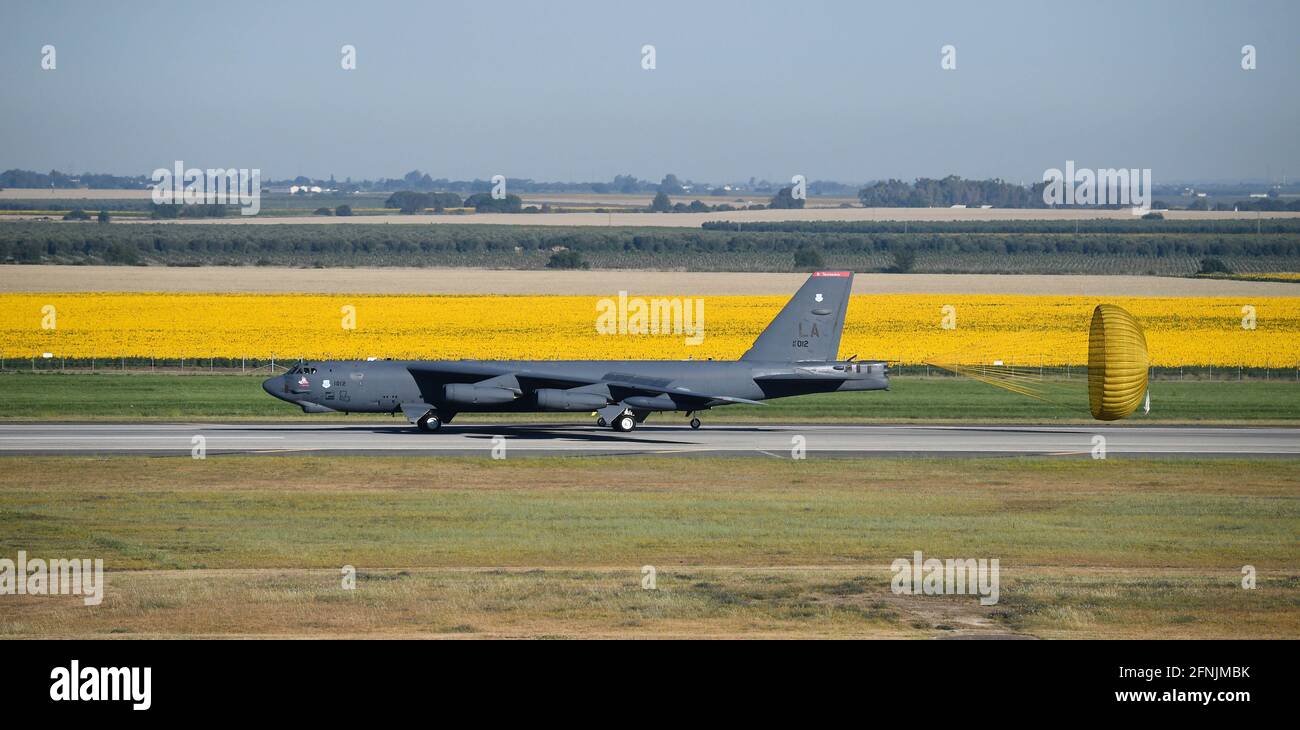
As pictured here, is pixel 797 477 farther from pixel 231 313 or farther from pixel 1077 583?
pixel 231 313

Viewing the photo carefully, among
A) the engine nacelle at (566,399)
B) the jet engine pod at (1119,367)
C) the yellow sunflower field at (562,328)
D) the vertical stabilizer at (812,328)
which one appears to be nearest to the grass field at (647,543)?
Result: the jet engine pod at (1119,367)

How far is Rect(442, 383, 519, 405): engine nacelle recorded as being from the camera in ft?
167

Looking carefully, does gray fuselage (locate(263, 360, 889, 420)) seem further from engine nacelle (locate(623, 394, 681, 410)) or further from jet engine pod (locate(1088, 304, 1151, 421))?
jet engine pod (locate(1088, 304, 1151, 421))

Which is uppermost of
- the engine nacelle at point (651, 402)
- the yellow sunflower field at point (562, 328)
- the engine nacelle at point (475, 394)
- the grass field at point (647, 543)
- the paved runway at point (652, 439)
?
the yellow sunflower field at point (562, 328)

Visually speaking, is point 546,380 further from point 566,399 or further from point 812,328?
point 812,328

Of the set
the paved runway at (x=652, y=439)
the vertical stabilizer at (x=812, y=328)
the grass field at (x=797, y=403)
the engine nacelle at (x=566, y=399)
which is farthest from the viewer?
the grass field at (x=797, y=403)

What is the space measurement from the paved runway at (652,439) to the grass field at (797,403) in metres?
2.92

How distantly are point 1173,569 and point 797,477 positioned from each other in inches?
566

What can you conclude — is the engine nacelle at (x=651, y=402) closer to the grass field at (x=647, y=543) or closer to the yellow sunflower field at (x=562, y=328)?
the grass field at (x=647, y=543)

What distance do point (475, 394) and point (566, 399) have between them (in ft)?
11.1

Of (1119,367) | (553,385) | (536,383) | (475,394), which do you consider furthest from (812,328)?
(1119,367)

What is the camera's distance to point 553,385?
170 feet

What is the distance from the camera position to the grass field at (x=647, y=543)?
942 inches
